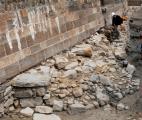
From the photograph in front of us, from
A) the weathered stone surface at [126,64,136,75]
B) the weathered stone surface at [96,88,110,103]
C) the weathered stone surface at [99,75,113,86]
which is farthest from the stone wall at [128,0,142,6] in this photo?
the weathered stone surface at [96,88,110,103]

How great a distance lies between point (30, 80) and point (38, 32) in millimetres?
1714

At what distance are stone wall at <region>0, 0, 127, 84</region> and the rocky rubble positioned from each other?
28 centimetres

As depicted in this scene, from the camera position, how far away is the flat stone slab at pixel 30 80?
25.6ft

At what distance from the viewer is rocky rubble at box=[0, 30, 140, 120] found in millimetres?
7875

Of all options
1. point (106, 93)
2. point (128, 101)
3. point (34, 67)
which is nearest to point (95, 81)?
point (106, 93)

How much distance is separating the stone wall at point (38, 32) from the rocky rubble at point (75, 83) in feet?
0.91

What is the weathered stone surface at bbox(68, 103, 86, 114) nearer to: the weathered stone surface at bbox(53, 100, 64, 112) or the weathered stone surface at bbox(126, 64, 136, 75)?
the weathered stone surface at bbox(53, 100, 64, 112)

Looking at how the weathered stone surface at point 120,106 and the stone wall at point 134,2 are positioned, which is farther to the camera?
the stone wall at point 134,2

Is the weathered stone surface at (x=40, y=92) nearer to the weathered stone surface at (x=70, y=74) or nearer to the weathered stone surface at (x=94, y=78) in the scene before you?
the weathered stone surface at (x=70, y=74)

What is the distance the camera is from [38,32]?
359 inches

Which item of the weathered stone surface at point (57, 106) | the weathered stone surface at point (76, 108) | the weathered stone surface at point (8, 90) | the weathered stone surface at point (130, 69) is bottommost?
the weathered stone surface at point (76, 108)

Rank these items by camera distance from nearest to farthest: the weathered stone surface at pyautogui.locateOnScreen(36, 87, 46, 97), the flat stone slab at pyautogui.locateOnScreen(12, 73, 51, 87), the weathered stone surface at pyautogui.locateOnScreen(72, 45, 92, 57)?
1. the flat stone slab at pyautogui.locateOnScreen(12, 73, 51, 87)
2. the weathered stone surface at pyautogui.locateOnScreen(36, 87, 46, 97)
3. the weathered stone surface at pyautogui.locateOnScreen(72, 45, 92, 57)

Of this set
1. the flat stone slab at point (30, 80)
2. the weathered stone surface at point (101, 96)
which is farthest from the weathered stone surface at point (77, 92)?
the flat stone slab at point (30, 80)

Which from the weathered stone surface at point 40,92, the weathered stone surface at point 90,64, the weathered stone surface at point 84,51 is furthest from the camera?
the weathered stone surface at point 84,51
